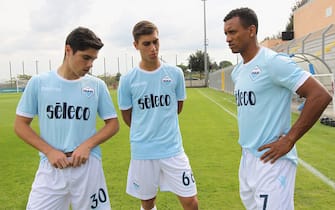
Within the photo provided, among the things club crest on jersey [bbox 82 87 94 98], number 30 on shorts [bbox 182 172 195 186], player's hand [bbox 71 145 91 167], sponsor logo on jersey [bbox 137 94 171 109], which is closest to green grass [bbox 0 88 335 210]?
number 30 on shorts [bbox 182 172 195 186]

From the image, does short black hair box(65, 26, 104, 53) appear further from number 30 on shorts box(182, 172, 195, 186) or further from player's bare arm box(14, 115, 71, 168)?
number 30 on shorts box(182, 172, 195, 186)

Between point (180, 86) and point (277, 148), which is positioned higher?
point (180, 86)

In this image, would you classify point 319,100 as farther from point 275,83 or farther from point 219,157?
point 219,157

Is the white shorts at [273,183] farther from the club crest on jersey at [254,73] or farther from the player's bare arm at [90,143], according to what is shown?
the player's bare arm at [90,143]

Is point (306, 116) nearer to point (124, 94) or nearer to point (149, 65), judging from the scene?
point (149, 65)

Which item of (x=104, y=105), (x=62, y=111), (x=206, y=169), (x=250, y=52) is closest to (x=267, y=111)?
(x=250, y=52)

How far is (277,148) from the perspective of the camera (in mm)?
2754

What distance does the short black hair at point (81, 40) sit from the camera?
9.23 feet

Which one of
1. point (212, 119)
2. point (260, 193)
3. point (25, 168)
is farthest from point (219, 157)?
point (212, 119)

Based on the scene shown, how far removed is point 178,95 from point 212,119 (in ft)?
35.8

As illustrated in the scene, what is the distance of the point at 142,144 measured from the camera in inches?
153

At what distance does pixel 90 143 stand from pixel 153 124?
1.02 meters

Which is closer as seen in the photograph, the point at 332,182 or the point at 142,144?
the point at 142,144

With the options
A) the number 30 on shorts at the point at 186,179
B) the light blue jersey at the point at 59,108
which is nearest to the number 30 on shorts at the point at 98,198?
the light blue jersey at the point at 59,108
